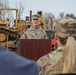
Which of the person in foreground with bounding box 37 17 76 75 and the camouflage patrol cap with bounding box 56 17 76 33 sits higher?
the camouflage patrol cap with bounding box 56 17 76 33

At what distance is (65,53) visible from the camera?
2.49 metres

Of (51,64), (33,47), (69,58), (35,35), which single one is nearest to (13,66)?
(69,58)

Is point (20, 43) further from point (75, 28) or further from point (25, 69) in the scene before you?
point (25, 69)

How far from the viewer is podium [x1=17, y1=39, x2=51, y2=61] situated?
6.50m

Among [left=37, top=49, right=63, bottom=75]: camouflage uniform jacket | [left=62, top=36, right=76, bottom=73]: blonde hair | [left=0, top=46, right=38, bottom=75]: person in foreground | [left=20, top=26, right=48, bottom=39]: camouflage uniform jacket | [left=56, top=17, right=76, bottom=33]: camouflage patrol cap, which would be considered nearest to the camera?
[left=0, top=46, right=38, bottom=75]: person in foreground

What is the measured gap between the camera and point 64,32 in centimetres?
299

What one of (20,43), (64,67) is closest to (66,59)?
(64,67)

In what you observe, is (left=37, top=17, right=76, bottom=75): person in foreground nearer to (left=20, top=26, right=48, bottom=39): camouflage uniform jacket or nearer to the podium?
the podium

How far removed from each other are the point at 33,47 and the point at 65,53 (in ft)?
13.4

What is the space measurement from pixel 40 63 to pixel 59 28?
0.57 m

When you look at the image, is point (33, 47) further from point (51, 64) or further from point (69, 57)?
point (69, 57)

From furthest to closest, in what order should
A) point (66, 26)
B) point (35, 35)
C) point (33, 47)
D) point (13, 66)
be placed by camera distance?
point (35, 35), point (33, 47), point (66, 26), point (13, 66)

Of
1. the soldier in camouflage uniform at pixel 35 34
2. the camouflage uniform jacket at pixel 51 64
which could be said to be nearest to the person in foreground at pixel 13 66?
the camouflage uniform jacket at pixel 51 64

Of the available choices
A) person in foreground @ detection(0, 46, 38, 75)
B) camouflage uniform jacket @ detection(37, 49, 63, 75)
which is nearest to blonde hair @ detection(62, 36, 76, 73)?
camouflage uniform jacket @ detection(37, 49, 63, 75)
